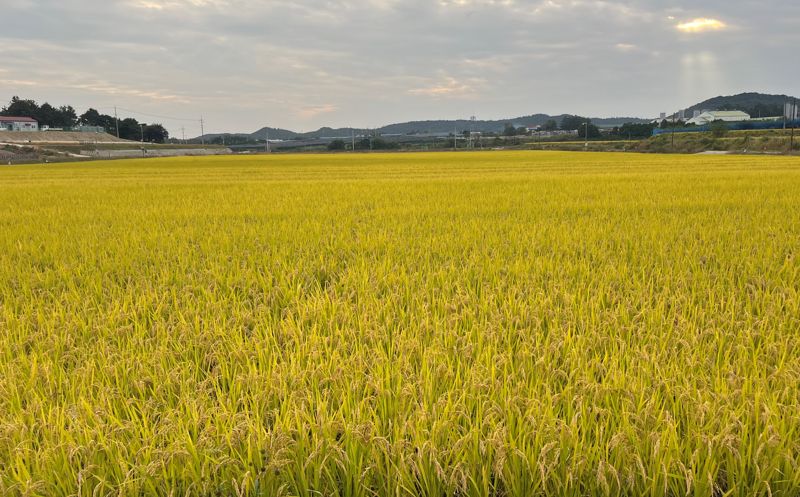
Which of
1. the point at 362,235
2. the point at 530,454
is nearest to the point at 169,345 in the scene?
the point at 530,454

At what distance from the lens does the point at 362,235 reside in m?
5.91

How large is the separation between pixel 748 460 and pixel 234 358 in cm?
207

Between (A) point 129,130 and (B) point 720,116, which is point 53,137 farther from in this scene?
(B) point 720,116

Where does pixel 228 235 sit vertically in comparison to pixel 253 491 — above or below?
above

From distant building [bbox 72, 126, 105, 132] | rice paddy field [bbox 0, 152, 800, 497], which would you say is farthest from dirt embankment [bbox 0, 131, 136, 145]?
rice paddy field [bbox 0, 152, 800, 497]

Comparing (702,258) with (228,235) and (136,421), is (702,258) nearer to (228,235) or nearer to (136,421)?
(136,421)

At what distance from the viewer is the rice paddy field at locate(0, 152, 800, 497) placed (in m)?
1.53

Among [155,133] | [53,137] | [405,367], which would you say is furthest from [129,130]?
[405,367]

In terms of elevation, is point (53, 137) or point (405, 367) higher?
point (53, 137)

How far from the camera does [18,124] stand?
105 m

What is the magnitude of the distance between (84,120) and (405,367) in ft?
483

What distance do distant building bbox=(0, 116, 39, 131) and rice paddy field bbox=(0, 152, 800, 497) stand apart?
127m

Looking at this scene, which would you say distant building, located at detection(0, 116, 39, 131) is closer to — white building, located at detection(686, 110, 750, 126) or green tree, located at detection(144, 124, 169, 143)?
green tree, located at detection(144, 124, 169, 143)

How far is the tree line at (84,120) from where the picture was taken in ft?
384
